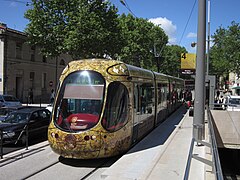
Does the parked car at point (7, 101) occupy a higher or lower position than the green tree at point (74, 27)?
lower

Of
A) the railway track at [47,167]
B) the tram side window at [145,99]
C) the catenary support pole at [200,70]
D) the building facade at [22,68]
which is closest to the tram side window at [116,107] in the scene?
the railway track at [47,167]

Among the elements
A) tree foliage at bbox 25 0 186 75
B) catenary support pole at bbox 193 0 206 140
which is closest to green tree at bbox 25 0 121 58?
tree foliage at bbox 25 0 186 75

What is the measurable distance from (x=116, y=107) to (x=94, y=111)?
0.70 meters

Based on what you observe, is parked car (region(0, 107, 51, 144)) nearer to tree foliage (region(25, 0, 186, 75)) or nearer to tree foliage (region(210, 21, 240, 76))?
tree foliage (region(25, 0, 186, 75))

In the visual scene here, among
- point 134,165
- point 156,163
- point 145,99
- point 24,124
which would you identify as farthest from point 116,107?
point 24,124

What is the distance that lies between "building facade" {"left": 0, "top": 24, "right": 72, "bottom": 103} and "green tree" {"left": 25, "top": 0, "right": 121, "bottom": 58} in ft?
15.3

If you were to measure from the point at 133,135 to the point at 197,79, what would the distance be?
282 centimetres

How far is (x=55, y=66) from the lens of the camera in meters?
46.9

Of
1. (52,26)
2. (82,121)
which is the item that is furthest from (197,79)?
(52,26)

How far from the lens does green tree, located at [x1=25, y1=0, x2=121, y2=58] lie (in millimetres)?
29328

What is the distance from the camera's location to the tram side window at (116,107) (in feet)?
28.5

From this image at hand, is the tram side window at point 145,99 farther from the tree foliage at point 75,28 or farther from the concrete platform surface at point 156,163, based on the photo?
the tree foliage at point 75,28

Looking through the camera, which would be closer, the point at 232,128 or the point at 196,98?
the point at 196,98

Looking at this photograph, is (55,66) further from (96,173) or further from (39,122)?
(96,173)
